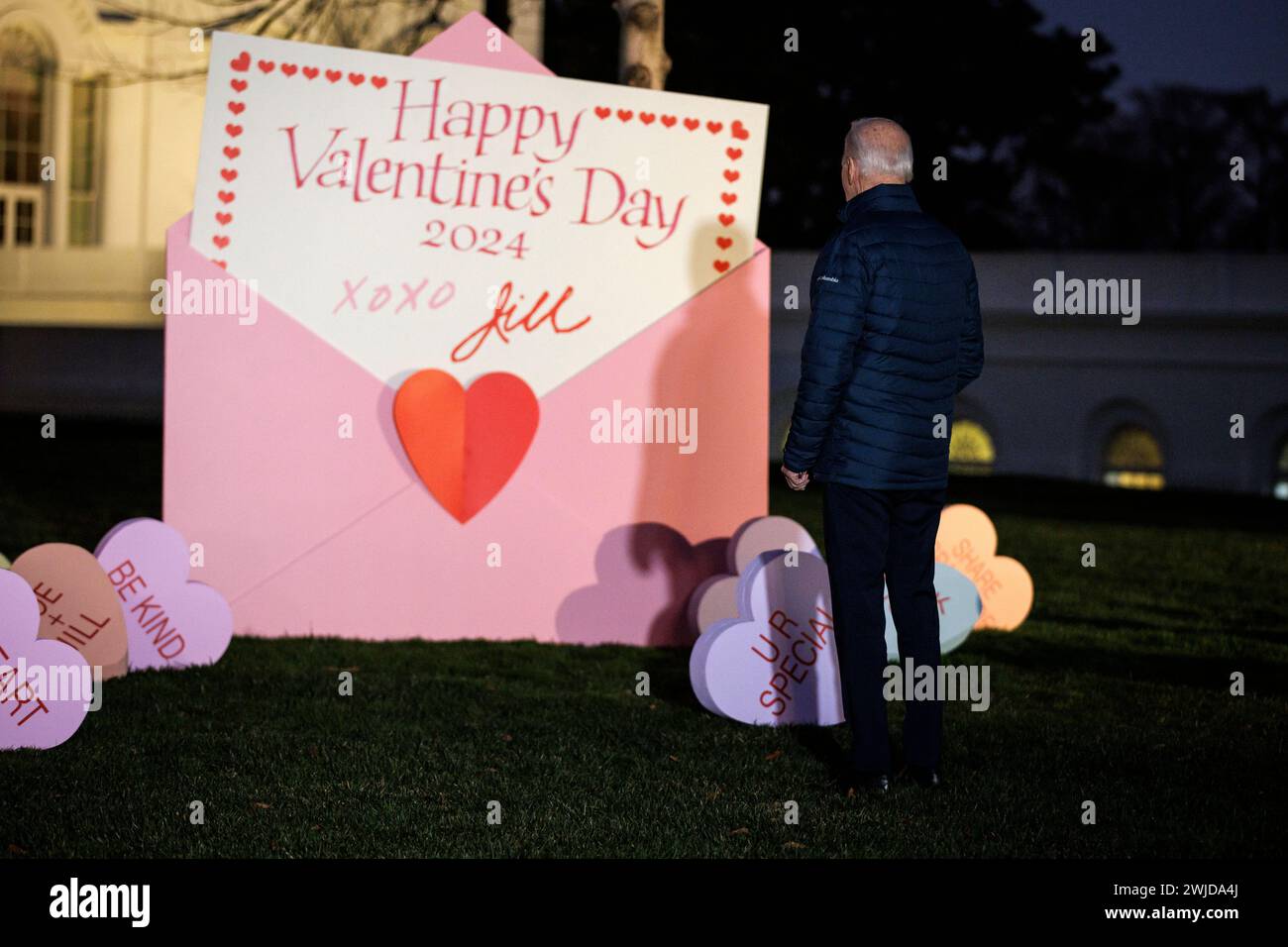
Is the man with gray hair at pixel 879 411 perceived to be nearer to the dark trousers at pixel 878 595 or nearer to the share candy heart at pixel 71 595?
the dark trousers at pixel 878 595

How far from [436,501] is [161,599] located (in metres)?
1.24

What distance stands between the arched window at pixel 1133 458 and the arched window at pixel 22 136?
1453 centimetres

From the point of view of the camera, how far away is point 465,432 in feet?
21.5

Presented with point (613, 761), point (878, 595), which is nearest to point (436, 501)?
point (613, 761)

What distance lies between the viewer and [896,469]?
4234 millimetres

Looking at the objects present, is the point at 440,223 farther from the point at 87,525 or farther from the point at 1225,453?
the point at 1225,453

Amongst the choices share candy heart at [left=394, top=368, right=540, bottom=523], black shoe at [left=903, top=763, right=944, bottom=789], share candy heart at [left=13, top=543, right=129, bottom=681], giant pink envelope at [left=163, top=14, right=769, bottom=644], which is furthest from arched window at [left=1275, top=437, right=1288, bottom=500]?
share candy heart at [left=13, top=543, right=129, bottom=681]

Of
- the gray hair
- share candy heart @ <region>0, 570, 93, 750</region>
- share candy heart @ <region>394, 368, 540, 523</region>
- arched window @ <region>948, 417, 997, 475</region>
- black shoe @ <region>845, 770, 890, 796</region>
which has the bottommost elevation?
black shoe @ <region>845, 770, 890, 796</region>

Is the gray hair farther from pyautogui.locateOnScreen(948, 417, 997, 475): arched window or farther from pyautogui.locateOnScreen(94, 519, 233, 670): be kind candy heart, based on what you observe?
pyautogui.locateOnScreen(948, 417, 997, 475): arched window

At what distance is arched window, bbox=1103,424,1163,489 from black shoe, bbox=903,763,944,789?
16336 mm

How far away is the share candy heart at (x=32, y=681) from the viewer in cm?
462

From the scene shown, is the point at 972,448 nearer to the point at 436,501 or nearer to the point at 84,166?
the point at 84,166

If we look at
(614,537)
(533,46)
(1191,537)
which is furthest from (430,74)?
(533,46)

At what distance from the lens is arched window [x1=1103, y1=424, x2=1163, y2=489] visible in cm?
1989
